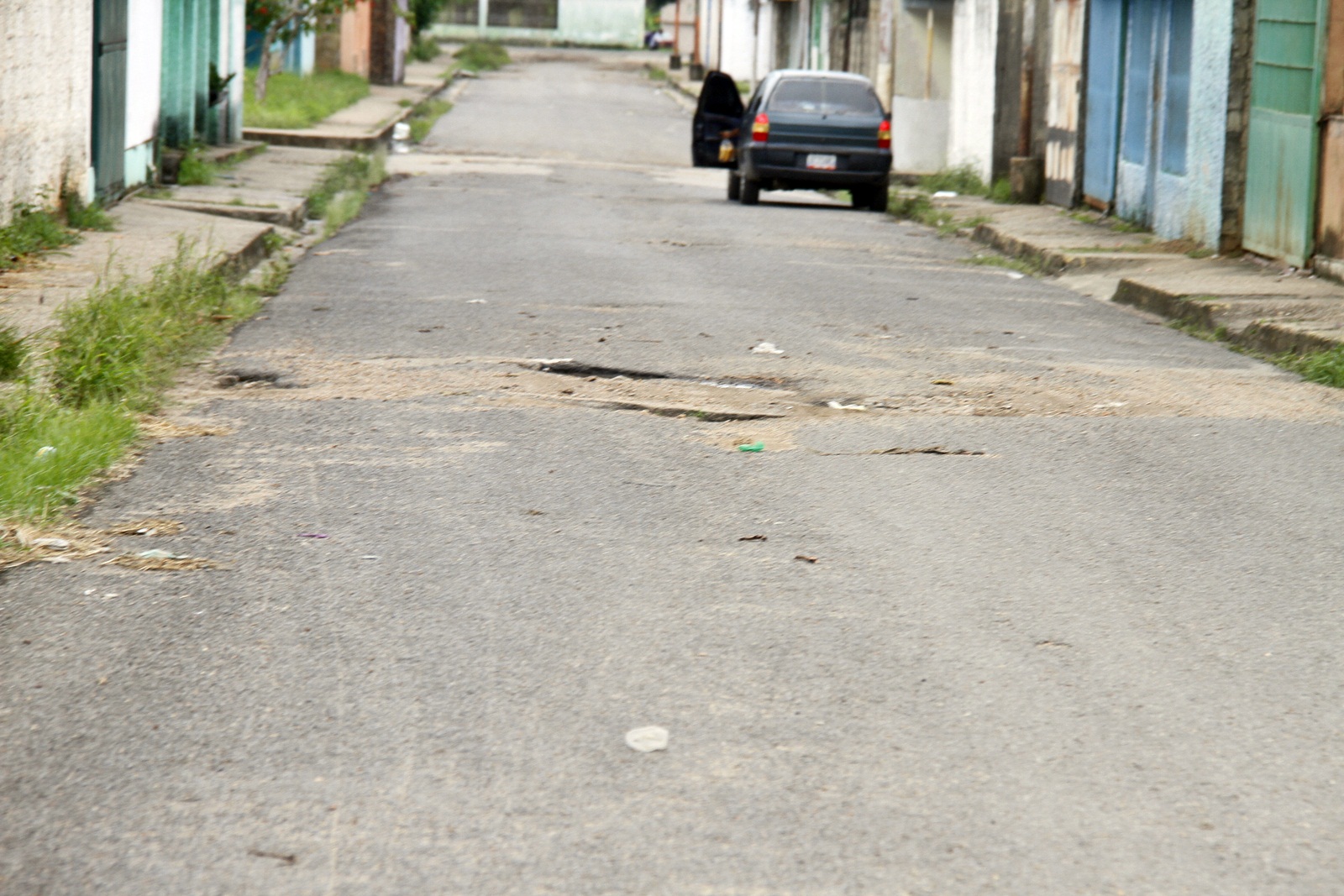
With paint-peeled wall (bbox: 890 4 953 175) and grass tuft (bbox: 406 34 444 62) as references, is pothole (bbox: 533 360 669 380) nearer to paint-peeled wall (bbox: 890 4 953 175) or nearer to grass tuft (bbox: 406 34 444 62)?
paint-peeled wall (bbox: 890 4 953 175)

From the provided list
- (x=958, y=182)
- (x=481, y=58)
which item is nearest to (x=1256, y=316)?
(x=958, y=182)

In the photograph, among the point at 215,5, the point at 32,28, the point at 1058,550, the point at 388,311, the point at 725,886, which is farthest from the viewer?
the point at 215,5

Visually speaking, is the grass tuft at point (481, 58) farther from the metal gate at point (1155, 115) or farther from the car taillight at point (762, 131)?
the metal gate at point (1155, 115)

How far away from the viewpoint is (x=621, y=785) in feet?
12.6

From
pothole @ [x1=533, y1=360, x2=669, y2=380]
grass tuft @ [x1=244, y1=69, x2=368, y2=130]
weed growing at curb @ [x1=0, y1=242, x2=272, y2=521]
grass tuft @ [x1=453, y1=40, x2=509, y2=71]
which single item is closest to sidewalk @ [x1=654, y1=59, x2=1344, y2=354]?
pothole @ [x1=533, y1=360, x2=669, y2=380]

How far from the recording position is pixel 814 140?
21.4 m

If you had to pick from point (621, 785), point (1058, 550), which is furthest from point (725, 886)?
point (1058, 550)

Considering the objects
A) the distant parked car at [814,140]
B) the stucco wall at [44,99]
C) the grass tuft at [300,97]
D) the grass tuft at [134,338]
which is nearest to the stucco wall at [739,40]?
the grass tuft at [300,97]

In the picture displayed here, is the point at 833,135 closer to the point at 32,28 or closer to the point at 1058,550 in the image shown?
the point at 32,28

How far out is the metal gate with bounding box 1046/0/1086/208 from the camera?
19.9m

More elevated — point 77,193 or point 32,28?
point 32,28

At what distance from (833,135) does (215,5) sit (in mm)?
8529

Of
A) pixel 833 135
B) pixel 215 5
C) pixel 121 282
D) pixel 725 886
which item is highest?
pixel 215 5

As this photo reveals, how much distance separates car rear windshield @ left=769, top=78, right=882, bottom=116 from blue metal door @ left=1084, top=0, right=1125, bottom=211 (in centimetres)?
305
